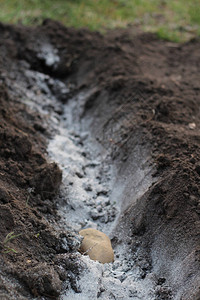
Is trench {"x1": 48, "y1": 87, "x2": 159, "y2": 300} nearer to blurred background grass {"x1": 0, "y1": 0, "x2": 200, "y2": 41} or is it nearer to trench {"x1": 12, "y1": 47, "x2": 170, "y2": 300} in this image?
trench {"x1": 12, "y1": 47, "x2": 170, "y2": 300}

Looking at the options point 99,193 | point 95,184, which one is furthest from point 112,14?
point 99,193

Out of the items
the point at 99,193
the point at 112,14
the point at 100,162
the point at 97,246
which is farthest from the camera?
the point at 112,14

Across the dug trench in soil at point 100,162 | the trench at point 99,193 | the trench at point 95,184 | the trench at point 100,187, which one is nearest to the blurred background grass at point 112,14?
the dug trench in soil at point 100,162

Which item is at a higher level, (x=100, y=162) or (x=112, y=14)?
(x=112, y=14)

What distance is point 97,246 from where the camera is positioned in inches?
107

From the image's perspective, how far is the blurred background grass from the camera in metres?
5.99

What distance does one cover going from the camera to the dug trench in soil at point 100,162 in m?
2.42

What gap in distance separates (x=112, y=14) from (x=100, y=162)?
3.57 metres

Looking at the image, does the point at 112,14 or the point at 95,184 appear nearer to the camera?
the point at 95,184

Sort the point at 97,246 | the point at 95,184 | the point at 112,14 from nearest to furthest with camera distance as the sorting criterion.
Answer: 1. the point at 97,246
2. the point at 95,184
3. the point at 112,14

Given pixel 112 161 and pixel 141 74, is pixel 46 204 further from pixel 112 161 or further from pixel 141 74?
pixel 141 74

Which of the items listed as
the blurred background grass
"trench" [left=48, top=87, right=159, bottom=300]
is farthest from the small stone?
the blurred background grass

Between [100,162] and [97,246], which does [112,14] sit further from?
[97,246]

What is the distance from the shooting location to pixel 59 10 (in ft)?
20.5
